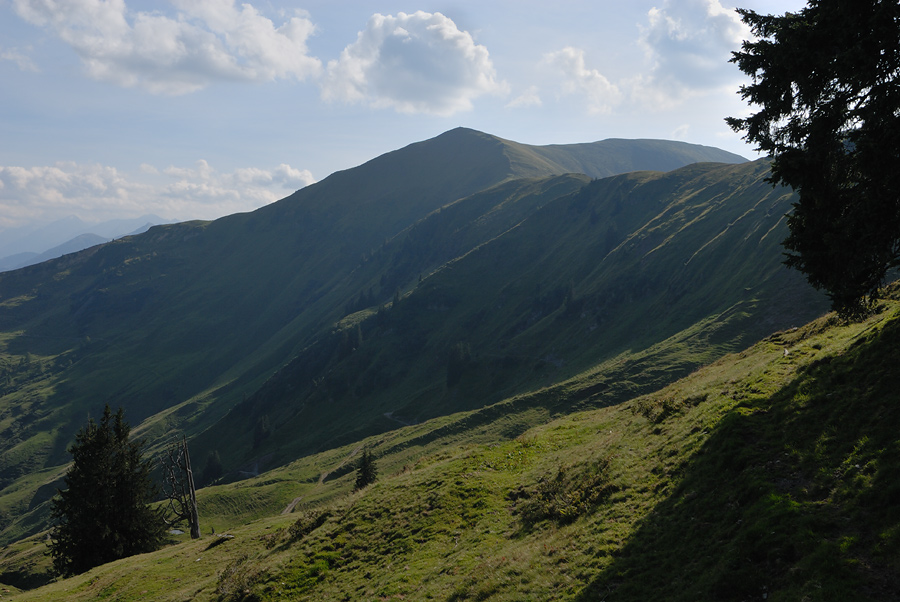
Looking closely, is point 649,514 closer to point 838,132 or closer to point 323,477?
point 838,132

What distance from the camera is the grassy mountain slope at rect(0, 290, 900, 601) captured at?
1317 centimetres

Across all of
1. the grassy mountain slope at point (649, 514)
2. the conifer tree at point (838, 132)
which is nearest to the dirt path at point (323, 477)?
the grassy mountain slope at point (649, 514)

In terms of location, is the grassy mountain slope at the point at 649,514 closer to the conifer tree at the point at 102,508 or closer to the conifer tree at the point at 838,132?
the conifer tree at the point at 838,132

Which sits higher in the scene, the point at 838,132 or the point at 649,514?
the point at 838,132

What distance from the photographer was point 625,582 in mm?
15117

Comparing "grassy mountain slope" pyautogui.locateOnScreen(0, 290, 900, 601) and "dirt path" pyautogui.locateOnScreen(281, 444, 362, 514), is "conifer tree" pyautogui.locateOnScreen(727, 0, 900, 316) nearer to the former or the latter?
"grassy mountain slope" pyautogui.locateOnScreen(0, 290, 900, 601)

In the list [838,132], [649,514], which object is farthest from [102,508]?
[838,132]

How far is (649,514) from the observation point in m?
18.3

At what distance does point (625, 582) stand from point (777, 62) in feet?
69.6

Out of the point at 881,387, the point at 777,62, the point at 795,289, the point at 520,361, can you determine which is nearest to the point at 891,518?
the point at 881,387

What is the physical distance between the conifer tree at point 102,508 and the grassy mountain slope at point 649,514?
1006cm

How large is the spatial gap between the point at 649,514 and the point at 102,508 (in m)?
49.7

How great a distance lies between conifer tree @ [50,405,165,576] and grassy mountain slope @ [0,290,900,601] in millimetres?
10059

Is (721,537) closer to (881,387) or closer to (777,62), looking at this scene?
(881,387)
